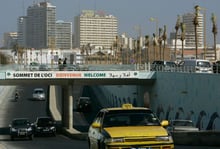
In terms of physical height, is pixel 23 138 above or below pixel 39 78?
below

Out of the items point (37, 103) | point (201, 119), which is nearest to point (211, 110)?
point (201, 119)

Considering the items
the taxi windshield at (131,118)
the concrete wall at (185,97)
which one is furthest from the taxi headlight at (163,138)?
the concrete wall at (185,97)

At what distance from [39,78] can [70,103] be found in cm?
839

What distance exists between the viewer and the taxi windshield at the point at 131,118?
1466 cm

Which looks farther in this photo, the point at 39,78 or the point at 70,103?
the point at 70,103

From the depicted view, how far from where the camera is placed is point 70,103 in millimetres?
63750

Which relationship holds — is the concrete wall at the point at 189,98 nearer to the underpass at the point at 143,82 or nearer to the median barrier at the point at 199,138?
the underpass at the point at 143,82

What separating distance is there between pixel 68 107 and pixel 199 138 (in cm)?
3996

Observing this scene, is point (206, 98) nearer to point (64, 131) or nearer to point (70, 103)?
point (64, 131)

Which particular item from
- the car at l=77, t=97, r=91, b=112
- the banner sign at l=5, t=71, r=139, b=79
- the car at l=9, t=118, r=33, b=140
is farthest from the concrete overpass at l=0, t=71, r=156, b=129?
the car at l=77, t=97, r=91, b=112

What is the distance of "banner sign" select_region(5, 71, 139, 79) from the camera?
2181 inches

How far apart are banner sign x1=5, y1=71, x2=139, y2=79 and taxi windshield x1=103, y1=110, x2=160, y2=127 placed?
134 ft

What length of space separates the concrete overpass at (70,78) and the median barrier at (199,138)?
29897 millimetres

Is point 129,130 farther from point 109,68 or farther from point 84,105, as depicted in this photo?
point 84,105
